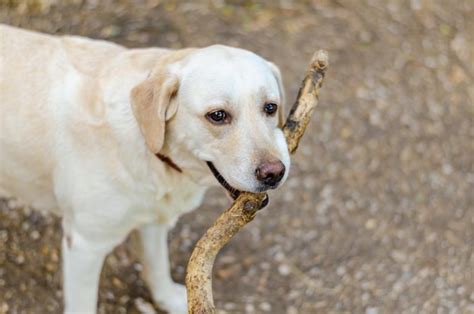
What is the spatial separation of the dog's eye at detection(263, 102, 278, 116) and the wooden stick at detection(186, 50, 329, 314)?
7.9 inches

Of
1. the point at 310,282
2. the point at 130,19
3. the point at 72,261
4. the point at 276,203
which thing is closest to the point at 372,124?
the point at 276,203

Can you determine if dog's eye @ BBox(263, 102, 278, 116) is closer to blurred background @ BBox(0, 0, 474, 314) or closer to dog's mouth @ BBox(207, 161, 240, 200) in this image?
dog's mouth @ BBox(207, 161, 240, 200)

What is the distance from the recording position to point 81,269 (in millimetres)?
3814

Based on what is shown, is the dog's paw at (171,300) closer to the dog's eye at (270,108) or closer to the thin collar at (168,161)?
the thin collar at (168,161)

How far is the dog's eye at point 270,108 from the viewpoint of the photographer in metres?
3.37

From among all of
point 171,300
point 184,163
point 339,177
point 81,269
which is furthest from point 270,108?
point 339,177

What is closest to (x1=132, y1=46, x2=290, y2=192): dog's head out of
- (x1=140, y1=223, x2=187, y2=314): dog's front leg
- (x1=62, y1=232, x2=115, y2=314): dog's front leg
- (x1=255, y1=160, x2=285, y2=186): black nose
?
(x1=255, y1=160, x2=285, y2=186): black nose

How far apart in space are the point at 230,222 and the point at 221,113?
428 mm

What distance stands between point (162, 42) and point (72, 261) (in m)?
2.50

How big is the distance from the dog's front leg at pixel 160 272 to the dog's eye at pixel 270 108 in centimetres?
103

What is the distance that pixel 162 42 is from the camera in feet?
19.5

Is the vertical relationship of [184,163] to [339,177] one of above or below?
above

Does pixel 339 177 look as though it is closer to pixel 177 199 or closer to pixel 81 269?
pixel 177 199

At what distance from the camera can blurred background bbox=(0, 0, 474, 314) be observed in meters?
4.62
